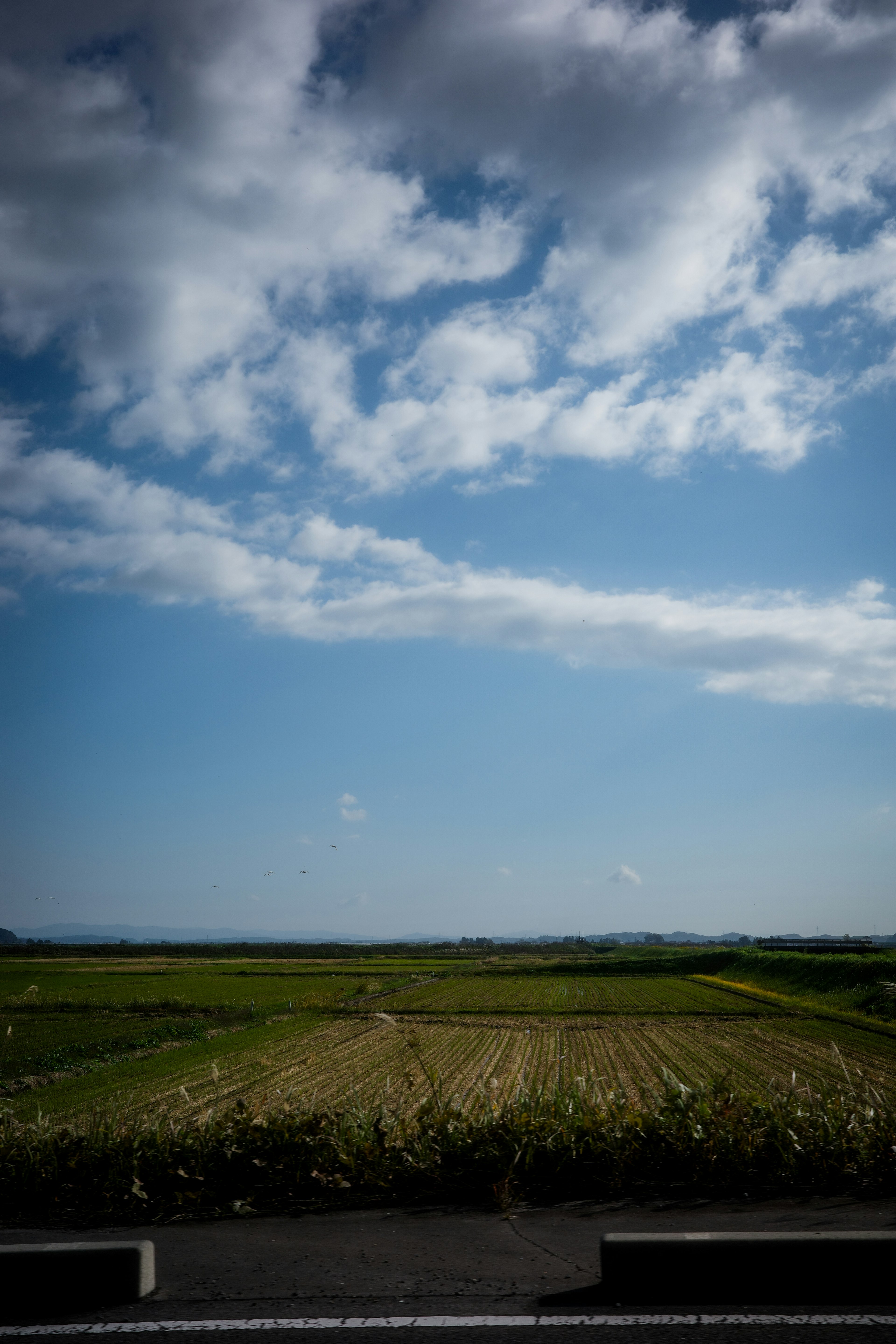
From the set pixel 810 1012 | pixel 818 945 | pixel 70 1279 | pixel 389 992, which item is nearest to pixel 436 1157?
pixel 70 1279

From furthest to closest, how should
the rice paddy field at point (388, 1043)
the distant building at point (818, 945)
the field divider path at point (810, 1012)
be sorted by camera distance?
1. the distant building at point (818, 945)
2. the field divider path at point (810, 1012)
3. the rice paddy field at point (388, 1043)

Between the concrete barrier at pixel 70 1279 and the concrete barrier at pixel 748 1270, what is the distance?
2.44 meters

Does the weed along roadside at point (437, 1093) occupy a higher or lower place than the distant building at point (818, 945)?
higher

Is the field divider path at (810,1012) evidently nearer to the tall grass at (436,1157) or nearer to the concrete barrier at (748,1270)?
the tall grass at (436,1157)

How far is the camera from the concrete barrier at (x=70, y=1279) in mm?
4234

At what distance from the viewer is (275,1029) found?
32312 millimetres

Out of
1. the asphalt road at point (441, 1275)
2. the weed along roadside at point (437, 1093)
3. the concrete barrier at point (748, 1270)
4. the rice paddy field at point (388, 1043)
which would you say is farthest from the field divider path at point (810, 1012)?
the concrete barrier at point (748, 1270)

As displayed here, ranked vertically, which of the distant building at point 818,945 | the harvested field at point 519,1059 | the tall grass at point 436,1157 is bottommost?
the distant building at point 818,945

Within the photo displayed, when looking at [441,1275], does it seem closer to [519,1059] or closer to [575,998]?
[519,1059]

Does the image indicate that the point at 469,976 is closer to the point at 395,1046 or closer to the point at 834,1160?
the point at 395,1046

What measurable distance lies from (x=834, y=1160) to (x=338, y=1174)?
356 centimetres

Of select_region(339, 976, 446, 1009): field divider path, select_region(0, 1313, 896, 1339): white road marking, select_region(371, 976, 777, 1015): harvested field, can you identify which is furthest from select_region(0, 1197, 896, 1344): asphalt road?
select_region(339, 976, 446, 1009): field divider path

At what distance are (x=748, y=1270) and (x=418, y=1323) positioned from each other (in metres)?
1.72

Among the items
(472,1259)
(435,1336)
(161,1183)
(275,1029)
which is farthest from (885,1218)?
(275,1029)
